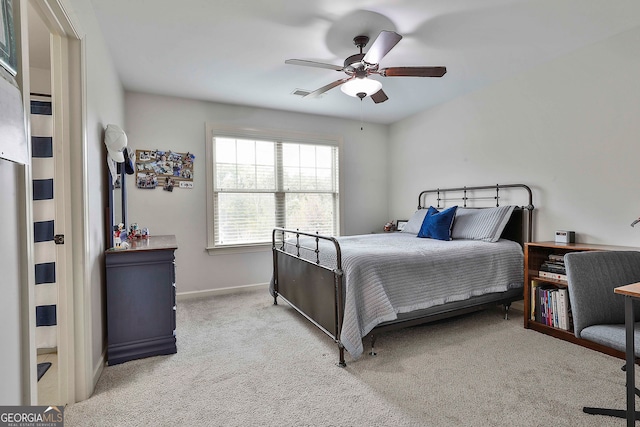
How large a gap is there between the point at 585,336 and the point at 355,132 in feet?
12.7

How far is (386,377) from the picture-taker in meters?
2.09

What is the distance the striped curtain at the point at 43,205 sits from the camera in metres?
2.39

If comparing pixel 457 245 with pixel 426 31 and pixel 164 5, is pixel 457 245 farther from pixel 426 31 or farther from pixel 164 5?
pixel 164 5

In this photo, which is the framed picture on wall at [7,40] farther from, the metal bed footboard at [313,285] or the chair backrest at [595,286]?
the chair backrest at [595,286]

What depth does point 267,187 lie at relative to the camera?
441cm

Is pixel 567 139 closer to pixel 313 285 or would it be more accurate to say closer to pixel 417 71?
pixel 417 71

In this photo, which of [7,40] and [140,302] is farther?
[140,302]

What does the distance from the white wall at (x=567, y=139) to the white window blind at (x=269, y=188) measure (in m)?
1.74

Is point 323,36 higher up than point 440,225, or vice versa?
point 323,36

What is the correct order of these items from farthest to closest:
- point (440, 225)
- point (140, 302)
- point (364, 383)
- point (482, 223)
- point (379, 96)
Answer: point (440, 225) < point (482, 223) < point (379, 96) < point (140, 302) < point (364, 383)

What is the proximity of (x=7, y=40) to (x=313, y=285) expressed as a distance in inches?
89.9

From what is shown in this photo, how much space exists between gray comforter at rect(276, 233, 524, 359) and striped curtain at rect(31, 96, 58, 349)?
2.04 metres

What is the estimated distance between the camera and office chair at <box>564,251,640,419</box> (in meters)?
1.72

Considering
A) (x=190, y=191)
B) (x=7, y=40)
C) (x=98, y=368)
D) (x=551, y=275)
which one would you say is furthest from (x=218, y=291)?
(x=551, y=275)
